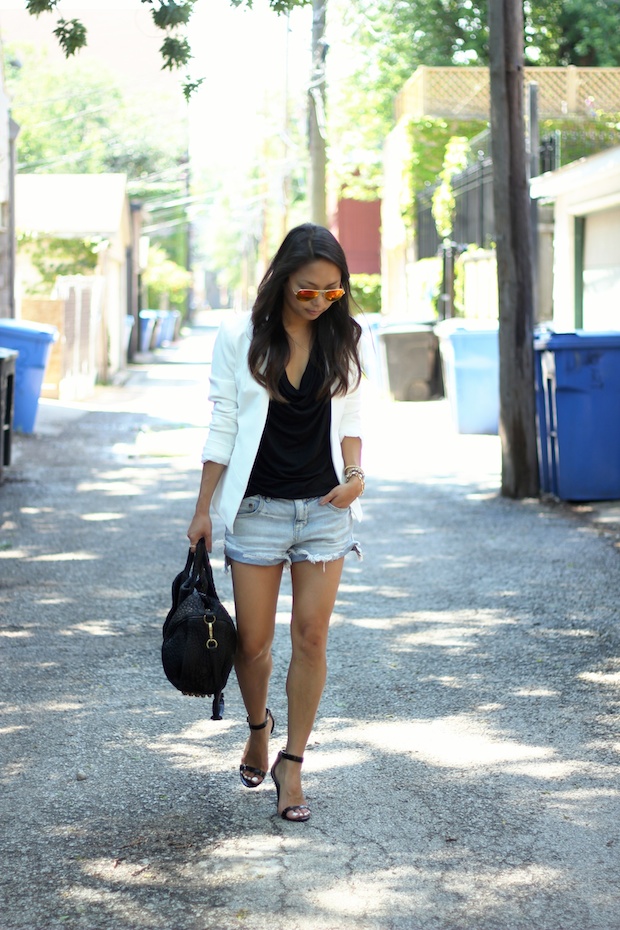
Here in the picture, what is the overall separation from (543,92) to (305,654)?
28786 millimetres

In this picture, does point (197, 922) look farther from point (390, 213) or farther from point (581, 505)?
point (390, 213)

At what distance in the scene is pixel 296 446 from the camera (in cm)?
396

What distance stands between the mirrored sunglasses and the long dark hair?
67 mm

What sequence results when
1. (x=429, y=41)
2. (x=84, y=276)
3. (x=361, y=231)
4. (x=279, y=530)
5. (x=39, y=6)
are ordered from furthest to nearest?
(x=361, y=231) → (x=429, y=41) → (x=84, y=276) → (x=39, y=6) → (x=279, y=530)

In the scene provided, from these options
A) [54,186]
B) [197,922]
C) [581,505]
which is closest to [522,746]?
[197,922]

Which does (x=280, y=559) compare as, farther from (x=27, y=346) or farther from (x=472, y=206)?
(x=472, y=206)

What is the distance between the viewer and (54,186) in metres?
30.9

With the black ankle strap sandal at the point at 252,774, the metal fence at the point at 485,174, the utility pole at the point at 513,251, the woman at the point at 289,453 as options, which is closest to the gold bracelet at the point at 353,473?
the woman at the point at 289,453

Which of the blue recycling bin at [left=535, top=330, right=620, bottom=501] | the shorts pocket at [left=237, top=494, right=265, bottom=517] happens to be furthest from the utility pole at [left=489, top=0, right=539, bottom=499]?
the shorts pocket at [left=237, top=494, right=265, bottom=517]

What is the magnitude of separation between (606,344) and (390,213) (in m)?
26.5

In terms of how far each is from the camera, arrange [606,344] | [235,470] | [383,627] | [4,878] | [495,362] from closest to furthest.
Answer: [4,878] < [235,470] < [383,627] < [606,344] < [495,362]

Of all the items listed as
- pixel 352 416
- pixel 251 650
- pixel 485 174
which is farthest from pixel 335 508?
pixel 485 174

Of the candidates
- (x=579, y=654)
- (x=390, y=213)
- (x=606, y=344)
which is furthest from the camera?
(x=390, y=213)

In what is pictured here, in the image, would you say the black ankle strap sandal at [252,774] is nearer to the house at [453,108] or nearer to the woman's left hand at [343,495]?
the woman's left hand at [343,495]
